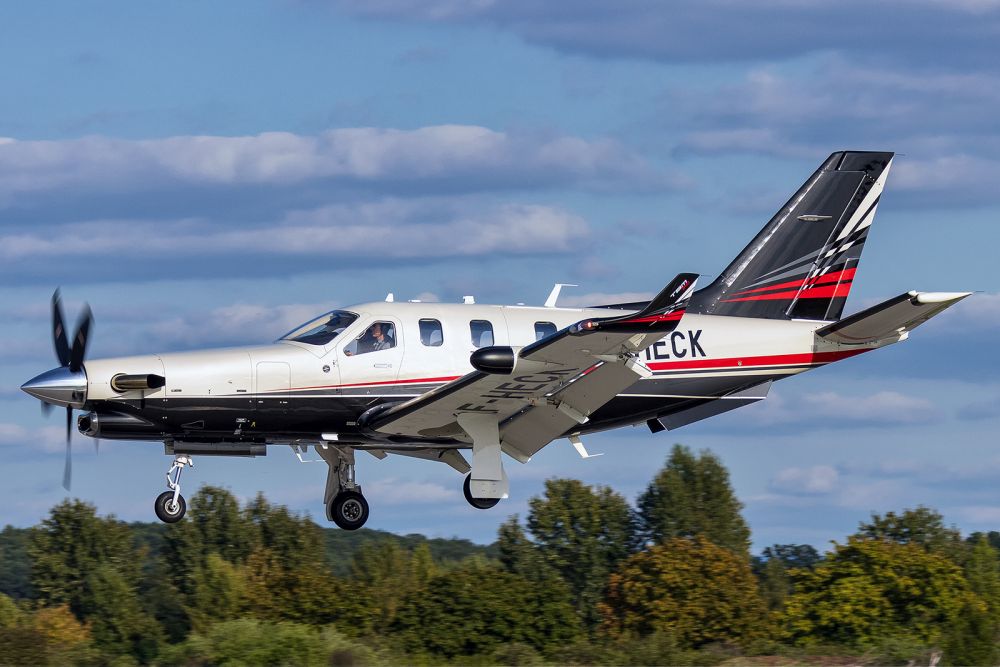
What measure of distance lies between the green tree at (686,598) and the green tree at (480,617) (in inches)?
288

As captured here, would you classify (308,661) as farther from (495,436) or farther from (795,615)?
(795,615)

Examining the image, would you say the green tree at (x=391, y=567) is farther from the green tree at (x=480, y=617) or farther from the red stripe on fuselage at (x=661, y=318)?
the red stripe on fuselage at (x=661, y=318)

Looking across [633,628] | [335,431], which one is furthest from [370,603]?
[335,431]

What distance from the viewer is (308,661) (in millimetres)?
23250

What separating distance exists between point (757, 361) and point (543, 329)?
12.3 ft

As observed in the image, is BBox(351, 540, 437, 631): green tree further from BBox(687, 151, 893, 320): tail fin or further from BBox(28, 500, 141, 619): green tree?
BBox(687, 151, 893, 320): tail fin

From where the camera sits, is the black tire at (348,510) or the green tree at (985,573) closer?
the black tire at (348,510)

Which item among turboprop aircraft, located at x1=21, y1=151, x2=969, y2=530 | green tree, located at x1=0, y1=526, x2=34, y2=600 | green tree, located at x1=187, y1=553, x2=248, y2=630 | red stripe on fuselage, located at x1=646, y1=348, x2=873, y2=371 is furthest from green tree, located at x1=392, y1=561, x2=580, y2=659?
green tree, located at x1=0, y1=526, x2=34, y2=600

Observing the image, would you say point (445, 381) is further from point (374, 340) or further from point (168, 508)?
point (168, 508)

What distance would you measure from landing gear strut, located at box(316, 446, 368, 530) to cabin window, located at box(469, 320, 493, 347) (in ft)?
10.4

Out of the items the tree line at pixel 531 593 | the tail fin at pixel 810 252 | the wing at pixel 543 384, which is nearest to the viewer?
the wing at pixel 543 384

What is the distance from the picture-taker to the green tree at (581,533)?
206 ft

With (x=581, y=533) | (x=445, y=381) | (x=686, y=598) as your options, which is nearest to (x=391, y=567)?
(x=581, y=533)

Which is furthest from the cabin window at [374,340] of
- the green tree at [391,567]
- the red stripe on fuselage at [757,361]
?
the green tree at [391,567]
